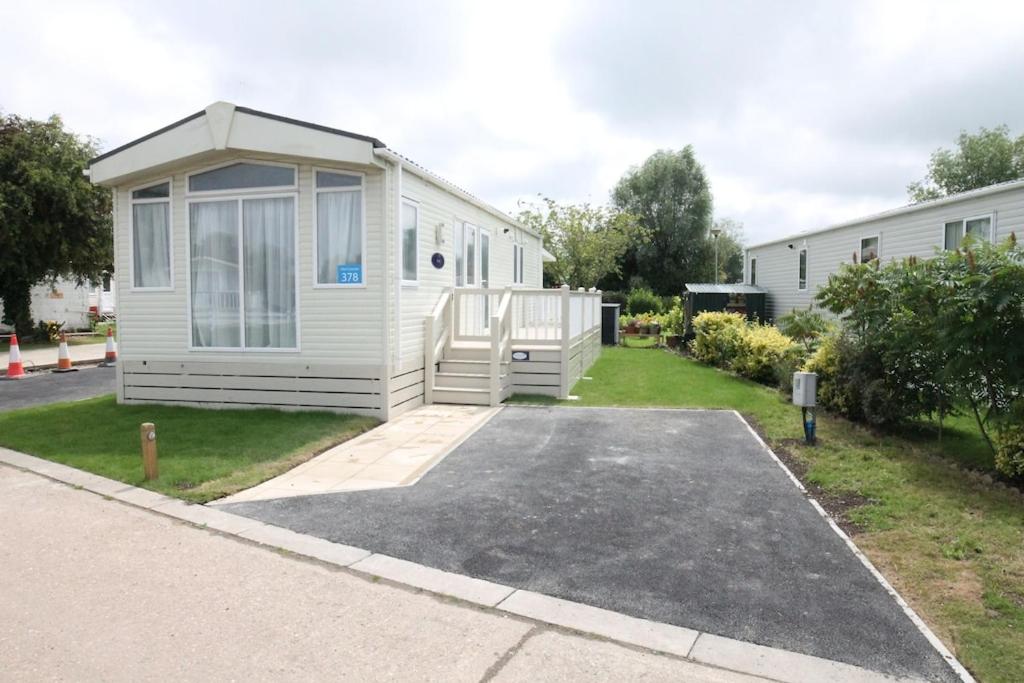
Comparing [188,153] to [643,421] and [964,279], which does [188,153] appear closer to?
[643,421]

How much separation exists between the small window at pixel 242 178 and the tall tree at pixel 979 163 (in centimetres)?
3987

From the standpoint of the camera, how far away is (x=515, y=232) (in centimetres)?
1675

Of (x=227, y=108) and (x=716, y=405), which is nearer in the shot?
(x=227, y=108)

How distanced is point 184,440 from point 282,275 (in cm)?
263

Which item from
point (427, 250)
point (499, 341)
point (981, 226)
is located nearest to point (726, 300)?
point (981, 226)

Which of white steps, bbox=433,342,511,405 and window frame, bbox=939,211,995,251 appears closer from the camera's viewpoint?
white steps, bbox=433,342,511,405

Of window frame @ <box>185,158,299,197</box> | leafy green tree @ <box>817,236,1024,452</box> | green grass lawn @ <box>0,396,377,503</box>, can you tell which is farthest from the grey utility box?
window frame @ <box>185,158,299,197</box>

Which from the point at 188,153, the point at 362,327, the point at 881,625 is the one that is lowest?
the point at 881,625

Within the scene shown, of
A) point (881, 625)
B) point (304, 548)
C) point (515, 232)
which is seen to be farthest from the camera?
point (515, 232)

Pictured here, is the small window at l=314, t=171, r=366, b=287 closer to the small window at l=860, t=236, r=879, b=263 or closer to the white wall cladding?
the white wall cladding

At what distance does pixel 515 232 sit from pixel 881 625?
13.9 m

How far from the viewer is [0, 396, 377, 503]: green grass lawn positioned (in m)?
6.14

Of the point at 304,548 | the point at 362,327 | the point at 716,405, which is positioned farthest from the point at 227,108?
the point at 716,405

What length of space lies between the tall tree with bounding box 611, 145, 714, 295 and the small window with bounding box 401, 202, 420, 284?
30152 millimetres
